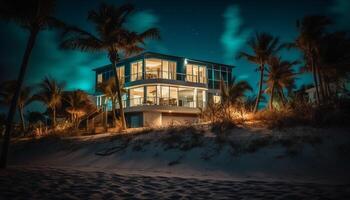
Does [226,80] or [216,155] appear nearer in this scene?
[216,155]

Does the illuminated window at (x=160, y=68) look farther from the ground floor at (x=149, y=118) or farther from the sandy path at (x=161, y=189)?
the sandy path at (x=161, y=189)

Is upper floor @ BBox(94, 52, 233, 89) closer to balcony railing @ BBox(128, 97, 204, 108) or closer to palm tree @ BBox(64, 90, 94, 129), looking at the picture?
balcony railing @ BBox(128, 97, 204, 108)

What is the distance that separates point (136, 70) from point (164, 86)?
4.72 m

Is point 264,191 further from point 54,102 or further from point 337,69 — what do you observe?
point 54,102

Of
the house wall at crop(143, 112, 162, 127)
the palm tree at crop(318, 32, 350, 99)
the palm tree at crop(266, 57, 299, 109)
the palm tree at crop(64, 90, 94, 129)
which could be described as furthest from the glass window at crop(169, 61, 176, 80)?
the palm tree at crop(318, 32, 350, 99)

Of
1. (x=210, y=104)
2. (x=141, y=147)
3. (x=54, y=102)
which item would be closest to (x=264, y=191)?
(x=141, y=147)

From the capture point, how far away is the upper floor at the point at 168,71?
2825 cm

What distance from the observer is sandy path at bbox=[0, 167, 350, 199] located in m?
4.29

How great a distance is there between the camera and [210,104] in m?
13.2

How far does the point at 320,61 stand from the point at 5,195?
22517mm

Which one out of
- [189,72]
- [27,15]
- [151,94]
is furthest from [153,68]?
[27,15]

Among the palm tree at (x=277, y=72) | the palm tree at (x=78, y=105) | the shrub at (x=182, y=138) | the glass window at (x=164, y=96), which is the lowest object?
the shrub at (x=182, y=138)

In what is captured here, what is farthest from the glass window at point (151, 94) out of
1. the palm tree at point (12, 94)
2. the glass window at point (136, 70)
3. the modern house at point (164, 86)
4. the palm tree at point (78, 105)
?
the palm tree at point (12, 94)

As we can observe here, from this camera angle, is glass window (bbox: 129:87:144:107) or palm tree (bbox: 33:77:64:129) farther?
glass window (bbox: 129:87:144:107)
